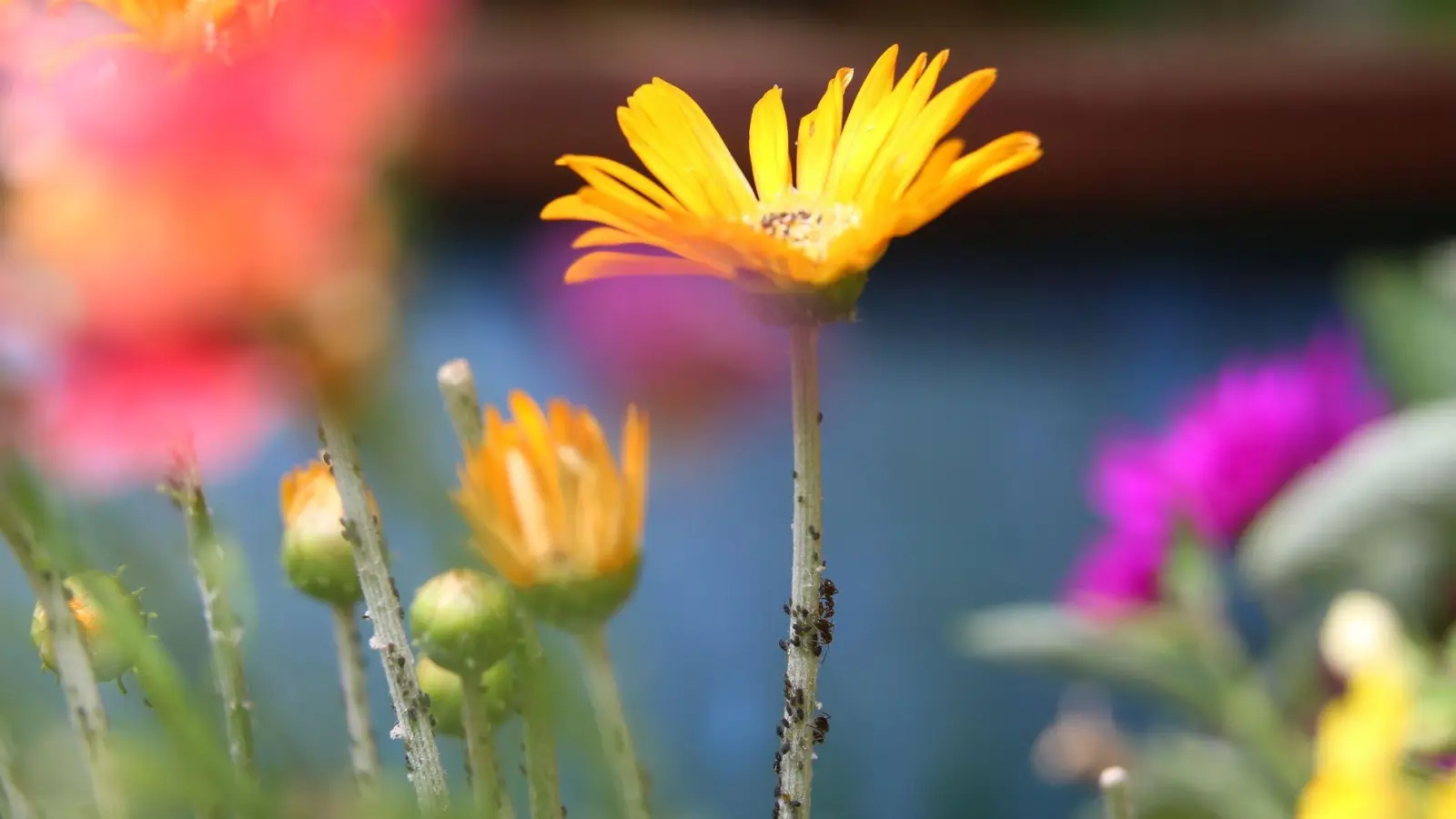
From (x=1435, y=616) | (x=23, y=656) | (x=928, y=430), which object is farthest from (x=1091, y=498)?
(x=23, y=656)

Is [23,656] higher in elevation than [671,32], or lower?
lower

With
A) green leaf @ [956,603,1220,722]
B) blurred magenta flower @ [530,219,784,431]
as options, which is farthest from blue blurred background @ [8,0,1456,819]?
blurred magenta flower @ [530,219,784,431]

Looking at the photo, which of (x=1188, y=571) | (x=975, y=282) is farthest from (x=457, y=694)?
(x=975, y=282)

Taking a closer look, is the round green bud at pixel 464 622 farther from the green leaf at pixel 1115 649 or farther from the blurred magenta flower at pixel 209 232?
the green leaf at pixel 1115 649

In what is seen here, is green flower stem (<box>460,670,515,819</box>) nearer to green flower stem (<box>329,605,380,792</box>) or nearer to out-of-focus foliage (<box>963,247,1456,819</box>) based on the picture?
green flower stem (<box>329,605,380,792</box>)

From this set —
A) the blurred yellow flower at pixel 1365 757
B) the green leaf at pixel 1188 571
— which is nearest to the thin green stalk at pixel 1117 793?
the blurred yellow flower at pixel 1365 757

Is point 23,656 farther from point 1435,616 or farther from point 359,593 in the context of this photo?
point 1435,616
